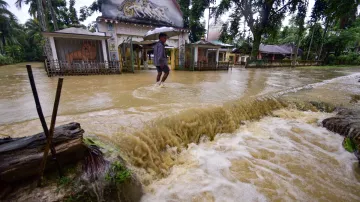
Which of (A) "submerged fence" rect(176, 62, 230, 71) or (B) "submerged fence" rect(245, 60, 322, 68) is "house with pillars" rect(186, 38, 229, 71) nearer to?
(A) "submerged fence" rect(176, 62, 230, 71)

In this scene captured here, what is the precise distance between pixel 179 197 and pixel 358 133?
3.73m

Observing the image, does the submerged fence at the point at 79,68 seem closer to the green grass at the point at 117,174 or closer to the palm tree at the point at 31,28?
the green grass at the point at 117,174

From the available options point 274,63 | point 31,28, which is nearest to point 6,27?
point 31,28

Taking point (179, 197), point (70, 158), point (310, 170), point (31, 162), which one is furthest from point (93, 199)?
point (310, 170)

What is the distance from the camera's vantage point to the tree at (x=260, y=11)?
55.3 ft

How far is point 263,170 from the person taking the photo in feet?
9.38

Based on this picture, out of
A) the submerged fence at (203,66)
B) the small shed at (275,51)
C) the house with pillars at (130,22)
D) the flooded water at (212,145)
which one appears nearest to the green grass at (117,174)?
the flooded water at (212,145)

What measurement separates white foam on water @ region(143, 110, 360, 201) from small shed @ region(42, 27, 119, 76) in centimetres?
971

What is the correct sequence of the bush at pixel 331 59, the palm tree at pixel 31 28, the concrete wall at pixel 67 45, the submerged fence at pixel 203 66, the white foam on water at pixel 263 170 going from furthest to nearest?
the palm tree at pixel 31 28 < the bush at pixel 331 59 < the submerged fence at pixel 203 66 < the concrete wall at pixel 67 45 < the white foam on water at pixel 263 170

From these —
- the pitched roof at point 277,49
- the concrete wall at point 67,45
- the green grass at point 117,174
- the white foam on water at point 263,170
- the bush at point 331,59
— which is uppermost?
the pitched roof at point 277,49

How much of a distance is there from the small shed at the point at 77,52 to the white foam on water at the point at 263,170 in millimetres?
9711

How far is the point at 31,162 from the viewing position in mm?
1541

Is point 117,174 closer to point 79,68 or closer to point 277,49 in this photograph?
point 79,68

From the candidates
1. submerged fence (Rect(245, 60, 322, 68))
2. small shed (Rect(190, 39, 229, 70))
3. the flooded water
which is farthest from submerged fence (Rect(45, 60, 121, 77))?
submerged fence (Rect(245, 60, 322, 68))
